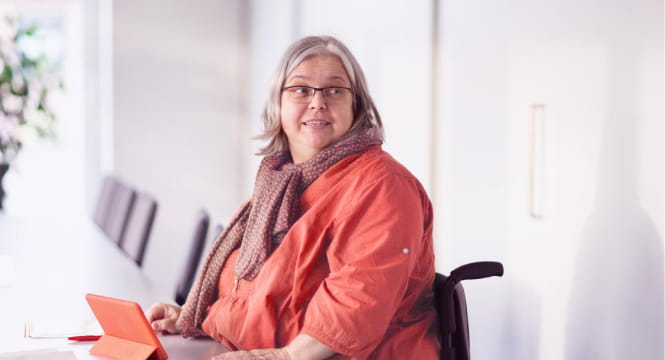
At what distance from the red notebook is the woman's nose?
1.76ft

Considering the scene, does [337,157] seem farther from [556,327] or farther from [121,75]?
[121,75]

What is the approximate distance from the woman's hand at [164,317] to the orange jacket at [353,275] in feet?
0.77

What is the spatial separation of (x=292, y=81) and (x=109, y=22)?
165 inches

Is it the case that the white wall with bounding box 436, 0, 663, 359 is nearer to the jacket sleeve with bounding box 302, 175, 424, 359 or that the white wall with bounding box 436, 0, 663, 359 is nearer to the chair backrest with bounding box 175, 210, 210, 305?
the jacket sleeve with bounding box 302, 175, 424, 359

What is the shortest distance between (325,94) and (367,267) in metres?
0.42

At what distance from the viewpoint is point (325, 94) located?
1779 mm

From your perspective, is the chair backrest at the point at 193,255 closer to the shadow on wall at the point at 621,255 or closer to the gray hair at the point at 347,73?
the gray hair at the point at 347,73

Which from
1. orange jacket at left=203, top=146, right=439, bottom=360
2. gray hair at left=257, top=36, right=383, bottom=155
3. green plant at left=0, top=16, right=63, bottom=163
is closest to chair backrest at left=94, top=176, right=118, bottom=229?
green plant at left=0, top=16, right=63, bottom=163

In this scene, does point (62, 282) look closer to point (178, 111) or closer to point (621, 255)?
point (621, 255)

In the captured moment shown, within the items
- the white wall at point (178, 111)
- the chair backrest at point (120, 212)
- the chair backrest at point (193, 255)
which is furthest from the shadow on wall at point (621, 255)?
the white wall at point (178, 111)

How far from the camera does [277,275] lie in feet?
5.40

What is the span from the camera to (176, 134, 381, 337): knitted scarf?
67.1 inches

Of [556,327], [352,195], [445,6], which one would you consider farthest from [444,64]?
[352,195]

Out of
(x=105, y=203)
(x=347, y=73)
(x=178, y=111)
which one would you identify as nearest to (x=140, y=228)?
(x=105, y=203)
